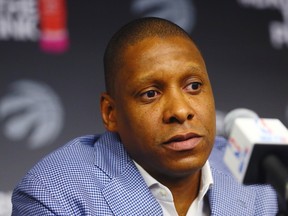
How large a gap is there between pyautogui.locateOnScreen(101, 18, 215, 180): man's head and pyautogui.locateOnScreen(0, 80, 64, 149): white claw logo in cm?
86

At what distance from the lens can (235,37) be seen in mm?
2715

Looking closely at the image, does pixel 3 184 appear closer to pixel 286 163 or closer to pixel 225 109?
pixel 225 109

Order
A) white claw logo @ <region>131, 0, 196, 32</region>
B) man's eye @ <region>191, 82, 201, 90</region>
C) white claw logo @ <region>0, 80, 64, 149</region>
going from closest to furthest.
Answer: man's eye @ <region>191, 82, 201, 90</region>
white claw logo @ <region>0, 80, 64, 149</region>
white claw logo @ <region>131, 0, 196, 32</region>

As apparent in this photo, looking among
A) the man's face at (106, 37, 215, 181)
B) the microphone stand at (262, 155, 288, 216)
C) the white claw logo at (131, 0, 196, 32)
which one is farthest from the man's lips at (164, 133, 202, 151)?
the white claw logo at (131, 0, 196, 32)

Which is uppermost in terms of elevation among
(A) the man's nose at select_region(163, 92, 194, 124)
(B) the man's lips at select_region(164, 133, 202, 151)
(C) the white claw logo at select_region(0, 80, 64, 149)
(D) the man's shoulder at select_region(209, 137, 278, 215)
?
(A) the man's nose at select_region(163, 92, 194, 124)

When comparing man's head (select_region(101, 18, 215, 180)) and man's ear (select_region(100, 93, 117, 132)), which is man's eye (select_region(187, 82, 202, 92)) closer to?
man's head (select_region(101, 18, 215, 180))

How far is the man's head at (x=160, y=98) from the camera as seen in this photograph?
1.45 m

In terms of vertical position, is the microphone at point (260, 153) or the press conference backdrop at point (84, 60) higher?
the microphone at point (260, 153)

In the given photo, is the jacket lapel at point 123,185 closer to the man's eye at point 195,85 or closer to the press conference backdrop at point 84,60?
the man's eye at point 195,85

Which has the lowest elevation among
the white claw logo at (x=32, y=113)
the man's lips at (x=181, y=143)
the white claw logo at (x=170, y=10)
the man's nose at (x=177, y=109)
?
the white claw logo at (x=32, y=113)

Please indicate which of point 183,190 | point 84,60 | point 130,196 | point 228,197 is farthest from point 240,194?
point 84,60

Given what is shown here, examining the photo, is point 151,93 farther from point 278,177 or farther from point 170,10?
point 170,10

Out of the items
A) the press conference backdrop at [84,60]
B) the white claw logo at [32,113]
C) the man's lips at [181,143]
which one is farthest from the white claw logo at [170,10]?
the man's lips at [181,143]

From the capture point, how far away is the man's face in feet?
4.74
